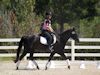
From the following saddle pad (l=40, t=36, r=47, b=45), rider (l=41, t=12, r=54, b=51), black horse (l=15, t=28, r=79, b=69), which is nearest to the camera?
rider (l=41, t=12, r=54, b=51)

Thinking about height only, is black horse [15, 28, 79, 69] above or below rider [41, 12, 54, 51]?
below

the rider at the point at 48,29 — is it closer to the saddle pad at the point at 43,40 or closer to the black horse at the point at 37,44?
the saddle pad at the point at 43,40

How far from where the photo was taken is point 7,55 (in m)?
23.6

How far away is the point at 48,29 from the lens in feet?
59.1

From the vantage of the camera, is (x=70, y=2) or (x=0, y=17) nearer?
(x=0, y=17)

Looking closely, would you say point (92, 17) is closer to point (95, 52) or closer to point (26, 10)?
point (26, 10)

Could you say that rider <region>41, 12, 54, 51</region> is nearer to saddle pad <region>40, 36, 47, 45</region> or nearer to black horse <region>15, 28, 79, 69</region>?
saddle pad <region>40, 36, 47, 45</region>

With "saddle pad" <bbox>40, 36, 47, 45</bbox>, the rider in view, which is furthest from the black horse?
the rider

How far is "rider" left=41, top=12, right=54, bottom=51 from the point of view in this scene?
59.0 feet

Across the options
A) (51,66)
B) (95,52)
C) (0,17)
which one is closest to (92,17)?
(0,17)

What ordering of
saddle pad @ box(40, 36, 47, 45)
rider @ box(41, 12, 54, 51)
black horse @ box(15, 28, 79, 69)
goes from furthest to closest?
black horse @ box(15, 28, 79, 69) → saddle pad @ box(40, 36, 47, 45) → rider @ box(41, 12, 54, 51)

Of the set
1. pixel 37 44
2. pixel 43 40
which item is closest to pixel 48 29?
pixel 43 40

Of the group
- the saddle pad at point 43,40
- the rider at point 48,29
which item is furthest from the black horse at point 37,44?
the rider at point 48,29

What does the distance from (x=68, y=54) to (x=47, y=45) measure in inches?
195
